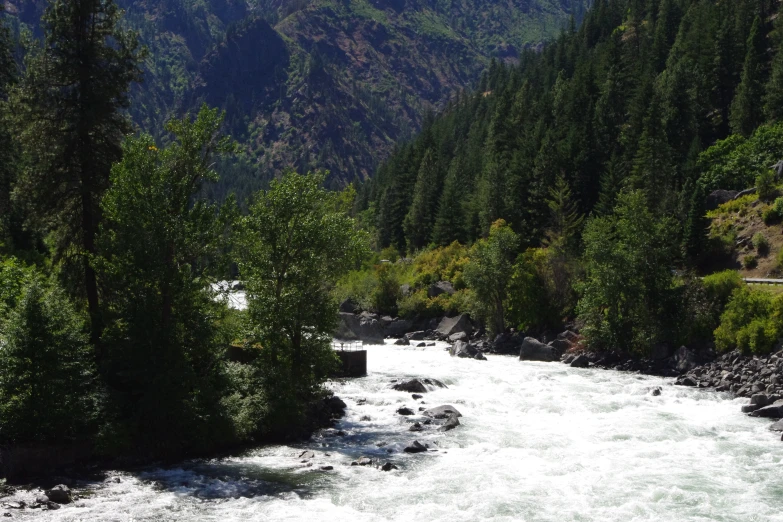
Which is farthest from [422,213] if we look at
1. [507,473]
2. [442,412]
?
[507,473]

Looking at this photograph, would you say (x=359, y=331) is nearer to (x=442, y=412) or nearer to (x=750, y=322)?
(x=442, y=412)

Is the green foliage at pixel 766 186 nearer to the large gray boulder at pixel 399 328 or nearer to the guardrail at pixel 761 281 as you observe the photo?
the guardrail at pixel 761 281

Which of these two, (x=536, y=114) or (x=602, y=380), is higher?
(x=536, y=114)

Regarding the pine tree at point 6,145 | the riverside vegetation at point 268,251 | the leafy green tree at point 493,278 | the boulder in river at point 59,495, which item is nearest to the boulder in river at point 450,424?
the riverside vegetation at point 268,251

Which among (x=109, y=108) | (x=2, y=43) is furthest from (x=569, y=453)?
(x=2, y=43)

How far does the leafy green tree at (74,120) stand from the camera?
3178 centimetres

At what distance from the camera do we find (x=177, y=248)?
30.6m

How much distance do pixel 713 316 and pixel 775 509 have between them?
28.2m

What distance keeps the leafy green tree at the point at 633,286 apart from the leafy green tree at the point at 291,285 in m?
24.1

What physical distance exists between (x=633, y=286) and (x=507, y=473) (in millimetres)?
27781

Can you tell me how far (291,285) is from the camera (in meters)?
33.5

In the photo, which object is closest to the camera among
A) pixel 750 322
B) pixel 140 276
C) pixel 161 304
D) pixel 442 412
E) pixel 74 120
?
pixel 140 276

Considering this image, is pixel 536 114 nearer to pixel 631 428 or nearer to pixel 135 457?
pixel 631 428

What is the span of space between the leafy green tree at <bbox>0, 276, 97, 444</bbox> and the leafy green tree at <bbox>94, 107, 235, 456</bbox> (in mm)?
2175
